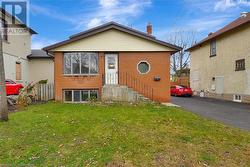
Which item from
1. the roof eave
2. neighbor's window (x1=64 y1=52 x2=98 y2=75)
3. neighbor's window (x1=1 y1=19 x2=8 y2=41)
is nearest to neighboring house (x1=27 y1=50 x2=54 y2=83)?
neighbor's window (x1=1 y1=19 x2=8 y2=41)

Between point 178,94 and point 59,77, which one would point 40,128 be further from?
point 178,94

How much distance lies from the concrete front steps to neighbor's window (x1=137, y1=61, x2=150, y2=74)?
2011 mm

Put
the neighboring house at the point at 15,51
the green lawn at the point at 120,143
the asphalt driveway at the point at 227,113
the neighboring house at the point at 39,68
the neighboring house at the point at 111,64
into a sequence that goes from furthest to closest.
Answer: the neighboring house at the point at 39,68, the neighboring house at the point at 15,51, the neighboring house at the point at 111,64, the asphalt driveway at the point at 227,113, the green lawn at the point at 120,143

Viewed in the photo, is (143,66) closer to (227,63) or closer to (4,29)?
(227,63)

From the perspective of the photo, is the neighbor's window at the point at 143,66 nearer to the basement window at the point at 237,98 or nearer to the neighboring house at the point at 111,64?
the neighboring house at the point at 111,64

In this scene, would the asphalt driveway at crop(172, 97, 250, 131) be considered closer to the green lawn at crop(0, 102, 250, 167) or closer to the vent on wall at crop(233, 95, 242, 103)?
the green lawn at crop(0, 102, 250, 167)

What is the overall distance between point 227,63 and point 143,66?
377 inches

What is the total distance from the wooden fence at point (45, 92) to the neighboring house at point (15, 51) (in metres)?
4.73

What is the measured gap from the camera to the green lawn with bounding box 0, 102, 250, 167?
6.27 meters

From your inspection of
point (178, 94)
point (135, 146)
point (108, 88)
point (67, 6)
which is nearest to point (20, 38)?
point (67, 6)

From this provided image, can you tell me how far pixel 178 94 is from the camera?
29281 mm

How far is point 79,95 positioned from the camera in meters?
18.7

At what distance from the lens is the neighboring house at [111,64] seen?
1841 centimetres

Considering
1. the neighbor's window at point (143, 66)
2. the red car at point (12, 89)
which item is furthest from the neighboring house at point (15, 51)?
the neighbor's window at point (143, 66)
